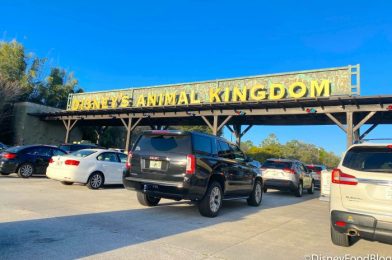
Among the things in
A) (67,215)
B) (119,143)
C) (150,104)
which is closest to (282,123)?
(150,104)

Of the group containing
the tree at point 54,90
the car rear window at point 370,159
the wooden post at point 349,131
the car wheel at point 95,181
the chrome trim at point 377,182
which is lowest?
the car wheel at point 95,181

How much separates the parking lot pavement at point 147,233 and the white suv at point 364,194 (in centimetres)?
59

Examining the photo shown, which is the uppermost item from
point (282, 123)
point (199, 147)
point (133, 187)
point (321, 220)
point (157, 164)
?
point (282, 123)

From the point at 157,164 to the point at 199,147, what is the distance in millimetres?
1014

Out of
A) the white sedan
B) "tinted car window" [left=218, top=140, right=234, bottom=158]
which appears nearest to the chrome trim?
"tinted car window" [left=218, top=140, right=234, bottom=158]

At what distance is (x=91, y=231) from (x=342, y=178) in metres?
4.08

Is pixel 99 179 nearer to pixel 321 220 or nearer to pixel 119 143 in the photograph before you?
pixel 321 220

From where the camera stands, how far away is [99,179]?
11.3 m

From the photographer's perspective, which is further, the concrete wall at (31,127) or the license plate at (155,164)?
the concrete wall at (31,127)

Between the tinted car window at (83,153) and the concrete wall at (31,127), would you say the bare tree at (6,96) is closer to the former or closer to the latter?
the concrete wall at (31,127)

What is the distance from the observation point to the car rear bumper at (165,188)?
666 cm

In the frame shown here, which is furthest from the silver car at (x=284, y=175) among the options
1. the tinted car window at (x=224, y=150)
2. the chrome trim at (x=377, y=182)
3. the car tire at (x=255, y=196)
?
the chrome trim at (x=377, y=182)

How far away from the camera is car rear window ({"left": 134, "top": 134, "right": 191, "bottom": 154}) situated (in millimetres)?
6985

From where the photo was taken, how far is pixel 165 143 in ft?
23.7
